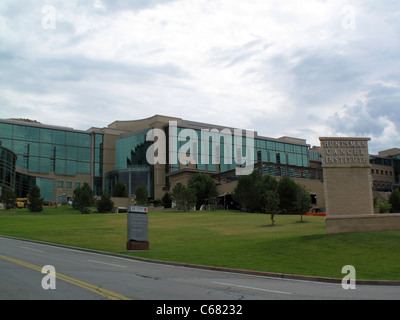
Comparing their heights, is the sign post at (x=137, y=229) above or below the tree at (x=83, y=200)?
below

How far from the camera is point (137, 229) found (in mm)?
26641

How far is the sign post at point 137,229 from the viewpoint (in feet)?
86.1

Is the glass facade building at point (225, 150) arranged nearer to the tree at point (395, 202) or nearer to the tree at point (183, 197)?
the tree at point (183, 197)

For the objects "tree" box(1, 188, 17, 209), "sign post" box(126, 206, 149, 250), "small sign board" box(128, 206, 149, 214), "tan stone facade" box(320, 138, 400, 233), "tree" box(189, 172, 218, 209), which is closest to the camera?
"sign post" box(126, 206, 149, 250)

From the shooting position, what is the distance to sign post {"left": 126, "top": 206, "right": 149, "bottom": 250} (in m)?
26.2

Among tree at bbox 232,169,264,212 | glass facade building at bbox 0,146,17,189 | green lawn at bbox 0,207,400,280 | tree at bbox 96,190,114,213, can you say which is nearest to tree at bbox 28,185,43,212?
tree at bbox 96,190,114,213

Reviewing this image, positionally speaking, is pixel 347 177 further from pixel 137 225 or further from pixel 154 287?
pixel 154 287

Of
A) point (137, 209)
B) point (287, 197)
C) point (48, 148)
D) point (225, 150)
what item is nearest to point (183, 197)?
point (287, 197)

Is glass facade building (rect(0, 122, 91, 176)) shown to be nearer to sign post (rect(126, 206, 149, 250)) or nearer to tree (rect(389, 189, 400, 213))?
tree (rect(389, 189, 400, 213))

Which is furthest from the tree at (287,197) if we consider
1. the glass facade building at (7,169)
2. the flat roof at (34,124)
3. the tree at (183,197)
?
the flat roof at (34,124)

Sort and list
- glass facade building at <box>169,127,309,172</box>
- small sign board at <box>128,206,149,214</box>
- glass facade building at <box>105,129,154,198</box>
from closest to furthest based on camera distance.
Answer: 1. small sign board at <box>128,206,149,214</box>
2. glass facade building at <box>105,129,154,198</box>
3. glass facade building at <box>169,127,309,172</box>

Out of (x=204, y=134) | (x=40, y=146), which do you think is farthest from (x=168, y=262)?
(x=40, y=146)
